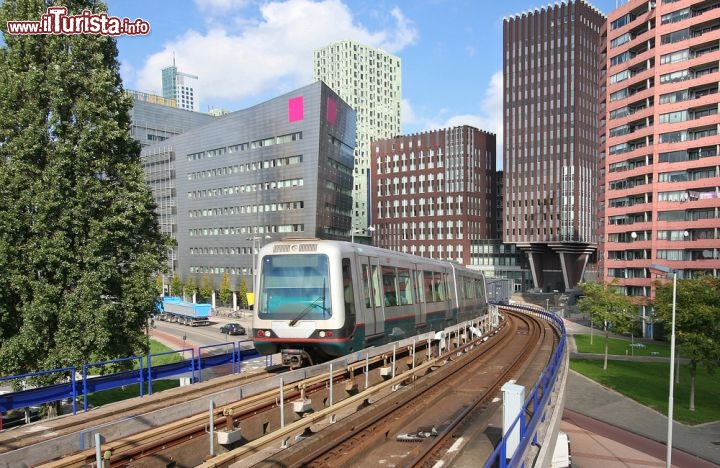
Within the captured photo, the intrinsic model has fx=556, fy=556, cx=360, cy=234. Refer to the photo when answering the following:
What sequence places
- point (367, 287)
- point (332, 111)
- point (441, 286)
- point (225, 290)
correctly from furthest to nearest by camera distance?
point (225, 290)
point (332, 111)
point (441, 286)
point (367, 287)

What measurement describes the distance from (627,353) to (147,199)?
172 ft

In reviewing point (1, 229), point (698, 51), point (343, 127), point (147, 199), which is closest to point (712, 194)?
point (698, 51)

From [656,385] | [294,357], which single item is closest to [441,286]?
[294,357]

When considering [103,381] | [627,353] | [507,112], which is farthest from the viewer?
[507,112]

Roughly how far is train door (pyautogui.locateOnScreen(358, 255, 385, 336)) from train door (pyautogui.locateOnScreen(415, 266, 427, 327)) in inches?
162

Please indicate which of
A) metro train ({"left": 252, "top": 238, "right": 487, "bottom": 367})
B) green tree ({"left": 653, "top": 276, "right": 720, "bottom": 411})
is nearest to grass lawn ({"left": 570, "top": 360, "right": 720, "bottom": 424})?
green tree ({"left": 653, "top": 276, "right": 720, "bottom": 411})

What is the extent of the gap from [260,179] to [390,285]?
256 feet

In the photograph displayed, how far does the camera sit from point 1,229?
19.7 metres

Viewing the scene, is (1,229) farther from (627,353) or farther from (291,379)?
(627,353)

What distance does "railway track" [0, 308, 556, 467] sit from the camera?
10.6 m

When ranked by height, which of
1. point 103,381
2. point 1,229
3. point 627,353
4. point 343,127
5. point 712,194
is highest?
point 343,127

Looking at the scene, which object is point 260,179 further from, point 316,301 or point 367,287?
point 316,301

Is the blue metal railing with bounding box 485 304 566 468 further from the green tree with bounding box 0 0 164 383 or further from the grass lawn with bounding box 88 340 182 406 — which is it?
the grass lawn with bounding box 88 340 182 406

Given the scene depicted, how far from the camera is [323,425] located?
→ 1437 centimetres
